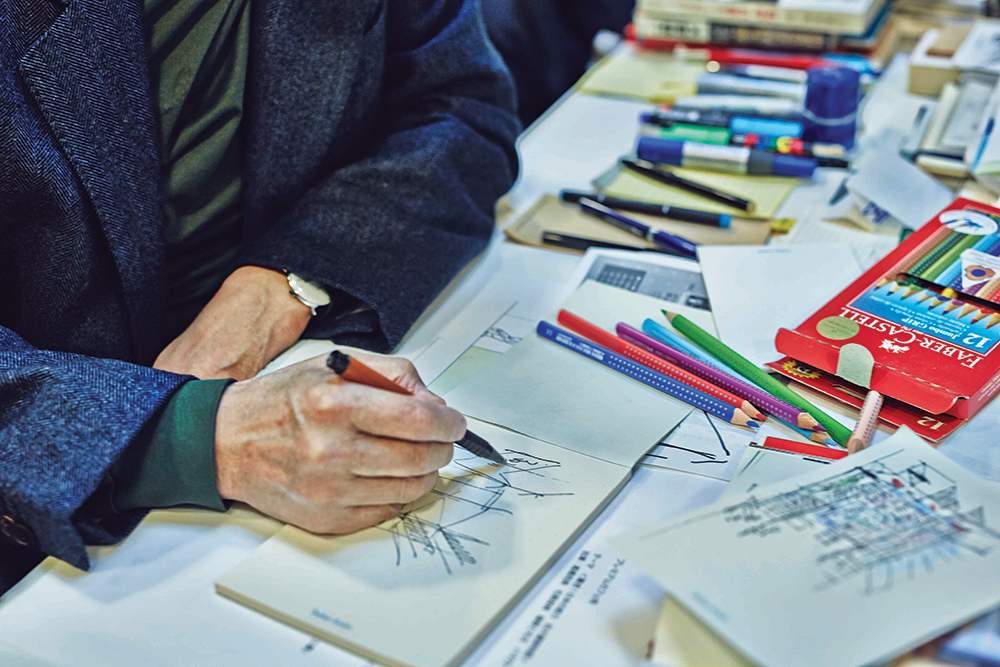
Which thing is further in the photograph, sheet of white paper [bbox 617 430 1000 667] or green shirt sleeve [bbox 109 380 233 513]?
green shirt sleeve [bbox 109 380 233 513]

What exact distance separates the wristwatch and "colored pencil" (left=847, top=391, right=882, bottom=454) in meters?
0.51

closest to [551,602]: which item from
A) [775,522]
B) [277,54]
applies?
[775,522]

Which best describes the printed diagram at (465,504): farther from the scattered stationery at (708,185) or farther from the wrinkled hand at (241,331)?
the scattered stationery at (708,185)

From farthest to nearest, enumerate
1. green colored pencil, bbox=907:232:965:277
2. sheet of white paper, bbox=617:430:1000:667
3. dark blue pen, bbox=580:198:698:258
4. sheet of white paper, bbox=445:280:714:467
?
dark blue pen, bbox=580:198:698:258, green colored pencil, bbox=907:232:965:277, sheet of white paper, bbox=445:280:714:467, sheet of white paper, bbox=617:430:1000:667

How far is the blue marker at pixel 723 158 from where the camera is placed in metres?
1.12

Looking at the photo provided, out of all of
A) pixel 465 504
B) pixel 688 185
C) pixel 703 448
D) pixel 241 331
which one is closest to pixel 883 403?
pixel 703 448

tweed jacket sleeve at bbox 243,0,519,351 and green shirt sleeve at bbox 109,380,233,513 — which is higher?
tweed jacket sleeve at bbox 243,0,519,351

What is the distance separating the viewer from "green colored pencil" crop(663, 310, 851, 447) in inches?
26.5

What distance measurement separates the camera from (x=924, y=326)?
28.6 inches

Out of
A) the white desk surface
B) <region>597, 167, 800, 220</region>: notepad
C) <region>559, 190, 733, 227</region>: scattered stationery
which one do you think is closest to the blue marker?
A: <region>597, 167, 800, 220</region>: notepad

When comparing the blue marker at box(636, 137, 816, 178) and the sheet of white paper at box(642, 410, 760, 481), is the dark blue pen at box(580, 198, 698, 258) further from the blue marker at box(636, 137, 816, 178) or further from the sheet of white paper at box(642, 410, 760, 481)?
the sheet of white paper at box(642, 410, 760, 481)

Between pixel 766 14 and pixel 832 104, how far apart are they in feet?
1.13

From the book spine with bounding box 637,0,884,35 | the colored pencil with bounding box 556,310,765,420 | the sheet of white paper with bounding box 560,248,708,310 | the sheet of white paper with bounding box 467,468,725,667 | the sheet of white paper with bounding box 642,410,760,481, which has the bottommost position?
the sheet of white paper with bounding box 642,410,760,481

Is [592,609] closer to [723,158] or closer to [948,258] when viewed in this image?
[948,258]
